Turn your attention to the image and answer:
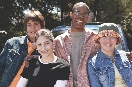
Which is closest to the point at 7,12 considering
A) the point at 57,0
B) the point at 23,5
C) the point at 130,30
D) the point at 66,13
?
the point at 23,5

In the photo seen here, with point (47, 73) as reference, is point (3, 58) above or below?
above

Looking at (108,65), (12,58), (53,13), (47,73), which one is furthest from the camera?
(53,13)

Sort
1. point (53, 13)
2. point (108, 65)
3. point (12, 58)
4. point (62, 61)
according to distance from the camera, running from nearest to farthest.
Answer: point (62, 61)
point (108, 65)
point (12, 58)
point (53, 13)

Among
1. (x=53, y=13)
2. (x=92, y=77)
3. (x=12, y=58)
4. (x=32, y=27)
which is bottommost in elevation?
(x=92, y=77)

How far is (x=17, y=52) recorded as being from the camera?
3.46 meters

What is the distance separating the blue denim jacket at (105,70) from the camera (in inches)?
127

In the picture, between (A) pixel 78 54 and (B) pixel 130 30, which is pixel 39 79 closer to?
(A) pixel 78 54

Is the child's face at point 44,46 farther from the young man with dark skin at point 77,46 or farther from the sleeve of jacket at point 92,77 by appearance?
the sleeve of jacket at point 92,77

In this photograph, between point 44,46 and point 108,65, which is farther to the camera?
point 108,65

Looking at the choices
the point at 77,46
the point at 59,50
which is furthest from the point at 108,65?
the point at 59,50

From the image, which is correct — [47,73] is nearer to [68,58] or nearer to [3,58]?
[68,58]

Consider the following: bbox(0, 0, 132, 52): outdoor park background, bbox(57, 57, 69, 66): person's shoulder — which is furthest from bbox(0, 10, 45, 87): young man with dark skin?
bbox(0, 0, 132, 52): outdoor park background

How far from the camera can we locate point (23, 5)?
1734cm

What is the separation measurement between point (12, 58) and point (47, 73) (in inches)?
23.9
